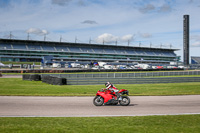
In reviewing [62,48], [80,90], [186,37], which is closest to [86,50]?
[62,48]

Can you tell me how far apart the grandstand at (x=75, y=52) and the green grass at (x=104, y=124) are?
8690cm

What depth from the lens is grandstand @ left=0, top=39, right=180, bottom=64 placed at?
4253 inches

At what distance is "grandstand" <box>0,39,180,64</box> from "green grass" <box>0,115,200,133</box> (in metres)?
86.9

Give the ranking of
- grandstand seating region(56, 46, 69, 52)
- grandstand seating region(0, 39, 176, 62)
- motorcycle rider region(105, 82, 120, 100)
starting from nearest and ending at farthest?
motorcycle rider region(105, 82, 120, 100) < grandstand seating region(0, 39, 176, 62) < grandstand seating region(56, 46, 69, 52)

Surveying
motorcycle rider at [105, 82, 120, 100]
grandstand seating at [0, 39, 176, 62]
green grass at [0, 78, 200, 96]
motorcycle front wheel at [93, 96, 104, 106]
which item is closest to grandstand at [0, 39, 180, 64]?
grandstand seating at [0, 39, 176, 62]

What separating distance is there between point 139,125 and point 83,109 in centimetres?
399

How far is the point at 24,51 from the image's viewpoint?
109000mm

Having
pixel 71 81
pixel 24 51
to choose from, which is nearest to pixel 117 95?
pixel 71 81

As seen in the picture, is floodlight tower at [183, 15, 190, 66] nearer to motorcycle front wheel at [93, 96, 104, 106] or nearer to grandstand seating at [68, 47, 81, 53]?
grandstand seating at [68, 47, 81, 53]

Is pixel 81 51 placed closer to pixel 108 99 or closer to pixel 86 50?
pixel 86 50

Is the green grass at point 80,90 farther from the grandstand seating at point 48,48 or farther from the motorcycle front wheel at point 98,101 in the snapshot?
the grandstand seating at point 48,48

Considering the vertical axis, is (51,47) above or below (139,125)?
above

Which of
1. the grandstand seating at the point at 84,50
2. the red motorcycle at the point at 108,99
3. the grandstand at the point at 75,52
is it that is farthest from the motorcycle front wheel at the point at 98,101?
the grandstand seating at the point at 84,50

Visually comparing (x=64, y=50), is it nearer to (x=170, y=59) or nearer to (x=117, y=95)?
(x=170, y=59)
